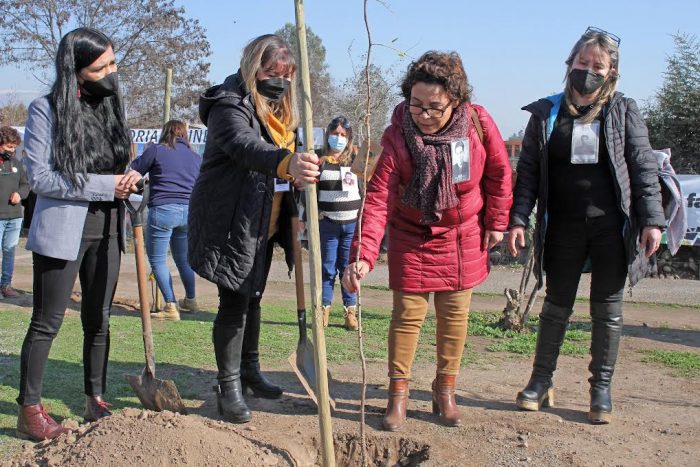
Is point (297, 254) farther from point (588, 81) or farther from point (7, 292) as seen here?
point (7, 292)

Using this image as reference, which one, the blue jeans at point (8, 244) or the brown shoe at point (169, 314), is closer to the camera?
the brown shoe at point (169, 314)

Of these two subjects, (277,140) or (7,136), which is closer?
(277,140)

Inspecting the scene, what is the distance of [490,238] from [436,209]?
0.45 metres

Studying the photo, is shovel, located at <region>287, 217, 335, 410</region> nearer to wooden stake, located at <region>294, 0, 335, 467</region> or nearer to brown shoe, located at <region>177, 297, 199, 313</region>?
wooden stake, located at <region>294, 0, 335, 467</region>

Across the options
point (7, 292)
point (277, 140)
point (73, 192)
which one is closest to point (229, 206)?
point (277, 140)

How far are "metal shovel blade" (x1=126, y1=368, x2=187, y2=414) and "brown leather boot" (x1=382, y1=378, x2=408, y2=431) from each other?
43.3 inches

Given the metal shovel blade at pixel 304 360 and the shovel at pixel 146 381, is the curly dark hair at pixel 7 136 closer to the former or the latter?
the shovel at pixel 146 381

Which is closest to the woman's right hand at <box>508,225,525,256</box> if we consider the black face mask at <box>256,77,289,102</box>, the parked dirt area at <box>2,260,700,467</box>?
the parked dirt area at <box>2,260,700,467</box>

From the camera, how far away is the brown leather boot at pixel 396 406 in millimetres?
4059

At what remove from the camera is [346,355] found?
584cm

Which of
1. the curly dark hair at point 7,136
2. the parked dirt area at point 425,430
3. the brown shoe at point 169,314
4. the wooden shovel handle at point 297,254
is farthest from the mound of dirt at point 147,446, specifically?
the curly dark hair at point 7,136

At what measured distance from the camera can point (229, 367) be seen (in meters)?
4.10

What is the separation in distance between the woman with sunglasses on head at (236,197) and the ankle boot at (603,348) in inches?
75.6

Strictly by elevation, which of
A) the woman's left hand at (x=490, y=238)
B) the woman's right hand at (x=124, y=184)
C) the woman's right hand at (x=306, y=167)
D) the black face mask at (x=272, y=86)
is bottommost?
the woman's left hand at (x=490, y=238)
